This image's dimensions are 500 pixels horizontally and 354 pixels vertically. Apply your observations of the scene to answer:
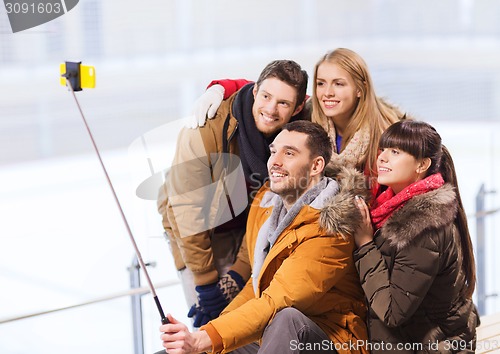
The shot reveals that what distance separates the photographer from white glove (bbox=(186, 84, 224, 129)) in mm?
2475

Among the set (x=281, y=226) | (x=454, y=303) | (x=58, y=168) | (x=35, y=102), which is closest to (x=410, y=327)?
(x=454, y=303)

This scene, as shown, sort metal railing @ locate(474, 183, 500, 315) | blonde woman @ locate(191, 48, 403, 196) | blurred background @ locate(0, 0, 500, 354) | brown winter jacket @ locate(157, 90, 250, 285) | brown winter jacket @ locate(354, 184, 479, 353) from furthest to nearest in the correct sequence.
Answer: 1. blurred background @ locate(0, 0, 500, 354)
2. metal railing @ locate(474, 183, 500, 315)
3. brown winter jacket @ locate(157, 90, 250, 285)
4. blonde woman @ locate(191, 48, 403, 196)
5. brown winter jacket @ locate(354, 184, 479, 353)

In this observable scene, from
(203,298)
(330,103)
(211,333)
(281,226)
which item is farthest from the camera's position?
(203,298)

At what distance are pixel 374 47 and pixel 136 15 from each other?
8.55m

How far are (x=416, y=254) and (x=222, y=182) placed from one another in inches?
27.6

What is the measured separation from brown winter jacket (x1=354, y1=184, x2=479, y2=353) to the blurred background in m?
0.89

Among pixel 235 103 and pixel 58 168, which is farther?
pixel 58 168

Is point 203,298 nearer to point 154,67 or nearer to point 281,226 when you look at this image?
point 281,226

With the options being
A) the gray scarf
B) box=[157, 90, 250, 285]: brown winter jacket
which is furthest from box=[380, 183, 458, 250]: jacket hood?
box=[157, 90, 250, 285]: brown winter jacket

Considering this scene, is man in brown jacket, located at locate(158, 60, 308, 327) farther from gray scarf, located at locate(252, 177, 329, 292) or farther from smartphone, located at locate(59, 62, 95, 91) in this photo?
smartphone, located at locate(59, 62, 95, 91)

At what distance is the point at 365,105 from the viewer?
2.38 metres

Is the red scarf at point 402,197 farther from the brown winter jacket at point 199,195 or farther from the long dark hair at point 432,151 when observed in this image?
the brown winter jacket at point 199,195

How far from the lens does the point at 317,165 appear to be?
7.35 feet

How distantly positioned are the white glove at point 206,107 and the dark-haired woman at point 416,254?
55cm
